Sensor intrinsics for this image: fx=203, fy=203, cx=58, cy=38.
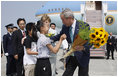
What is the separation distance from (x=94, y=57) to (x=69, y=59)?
8930mm

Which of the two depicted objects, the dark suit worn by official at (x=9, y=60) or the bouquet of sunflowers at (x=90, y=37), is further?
the dark suit worn by official at (x=9, y=60)

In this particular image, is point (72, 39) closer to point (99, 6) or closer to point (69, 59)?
point (69, 59)

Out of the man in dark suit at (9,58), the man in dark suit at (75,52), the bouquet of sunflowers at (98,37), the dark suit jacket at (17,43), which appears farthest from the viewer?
the man in dark suit at (9,58)

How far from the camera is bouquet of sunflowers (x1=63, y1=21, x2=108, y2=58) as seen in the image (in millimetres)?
2962

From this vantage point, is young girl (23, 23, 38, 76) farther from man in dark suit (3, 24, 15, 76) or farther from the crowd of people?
man in dark suit (3, 24, 15, 76)

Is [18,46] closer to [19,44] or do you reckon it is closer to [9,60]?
[19,44]

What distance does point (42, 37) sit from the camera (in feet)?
9.90

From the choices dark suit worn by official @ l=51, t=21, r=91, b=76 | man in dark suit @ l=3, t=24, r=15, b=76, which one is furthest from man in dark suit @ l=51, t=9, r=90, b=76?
man in dark suit @ l=3, t=24, r=15, b=76

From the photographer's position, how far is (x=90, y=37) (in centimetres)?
301

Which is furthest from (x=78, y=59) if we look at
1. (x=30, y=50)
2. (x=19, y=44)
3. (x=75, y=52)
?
(x=19, y=44)

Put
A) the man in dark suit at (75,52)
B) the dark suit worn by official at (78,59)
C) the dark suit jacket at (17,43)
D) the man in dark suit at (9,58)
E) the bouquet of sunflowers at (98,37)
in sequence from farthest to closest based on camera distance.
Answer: the man in dark suit at (9,58), the dark suit jacket at (17,43), the dark suit worn by official at (78,59), the man in dark suit at (75,52), the bouquet of sunflowers at (98,37)

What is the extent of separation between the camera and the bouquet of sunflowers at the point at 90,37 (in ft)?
9.72

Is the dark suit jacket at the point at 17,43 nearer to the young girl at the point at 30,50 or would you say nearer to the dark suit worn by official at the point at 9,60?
the young girl at the point at 30,50

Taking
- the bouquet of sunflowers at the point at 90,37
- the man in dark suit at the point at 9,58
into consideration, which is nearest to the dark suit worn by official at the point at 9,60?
the man in dark suit at the point at 9,58
